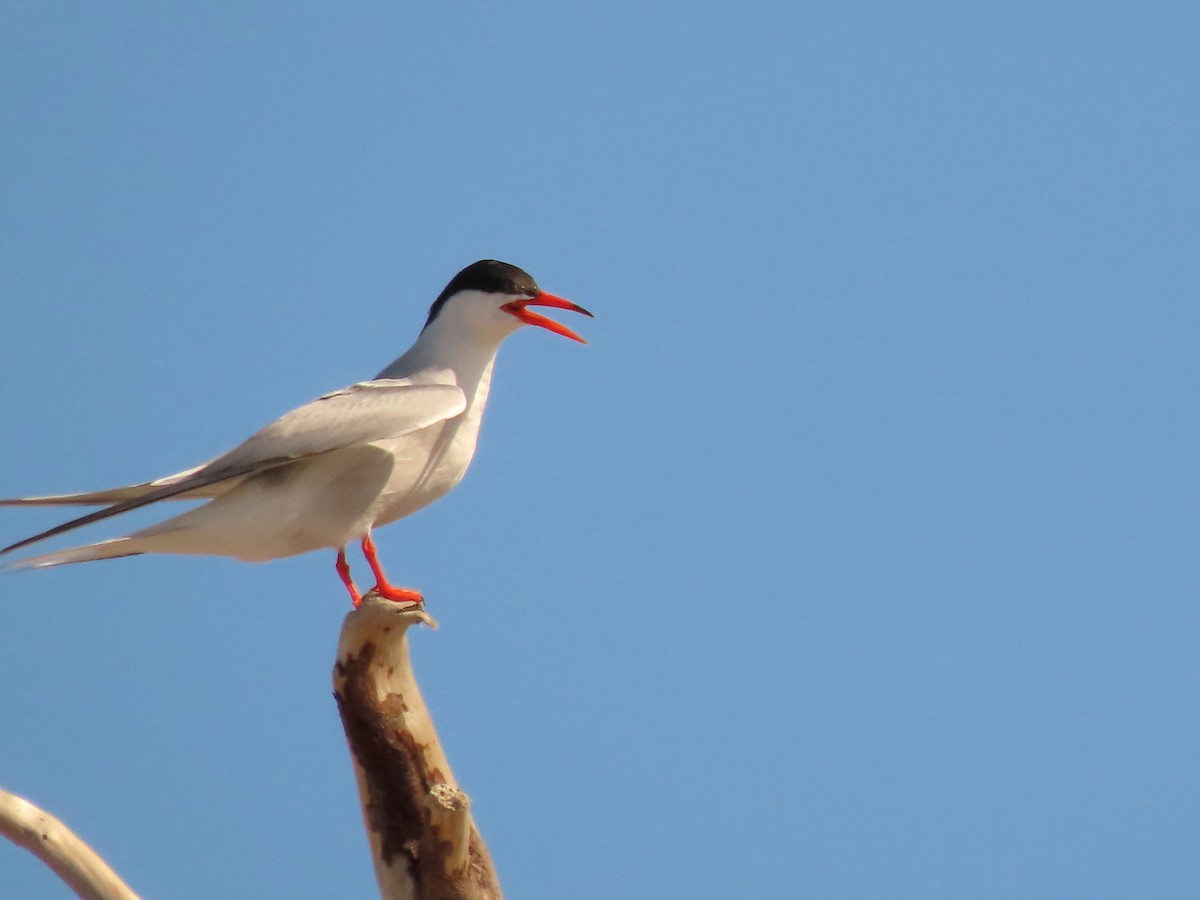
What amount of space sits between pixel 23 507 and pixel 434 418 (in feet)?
4.70

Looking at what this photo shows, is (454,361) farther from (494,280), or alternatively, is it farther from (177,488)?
(177,488)

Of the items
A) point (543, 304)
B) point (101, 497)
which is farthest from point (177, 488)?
point (543, 304)

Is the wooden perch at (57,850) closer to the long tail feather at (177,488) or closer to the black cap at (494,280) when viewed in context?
the long tail feather at (177,488)

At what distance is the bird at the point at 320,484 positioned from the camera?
19.6 ft

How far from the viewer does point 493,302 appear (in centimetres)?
689

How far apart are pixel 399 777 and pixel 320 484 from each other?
3.51 ft

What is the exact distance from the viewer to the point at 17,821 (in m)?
5.69

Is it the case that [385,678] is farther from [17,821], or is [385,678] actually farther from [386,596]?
[17,821]

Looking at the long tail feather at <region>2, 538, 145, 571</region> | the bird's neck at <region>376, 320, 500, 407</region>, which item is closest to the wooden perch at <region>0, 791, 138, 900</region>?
the long tail feather at <region>2, 538, 145, 571</region>

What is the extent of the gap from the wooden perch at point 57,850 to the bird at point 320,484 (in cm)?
81

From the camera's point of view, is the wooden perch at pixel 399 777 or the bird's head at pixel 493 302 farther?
the bird's head at pixel 493 302

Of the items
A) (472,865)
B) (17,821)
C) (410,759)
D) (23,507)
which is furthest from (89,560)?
(472,865)

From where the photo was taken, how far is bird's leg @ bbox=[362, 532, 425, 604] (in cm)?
612

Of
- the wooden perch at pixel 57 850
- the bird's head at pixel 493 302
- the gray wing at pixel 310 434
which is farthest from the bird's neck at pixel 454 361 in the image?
the wooden perch at pixel 57 850
